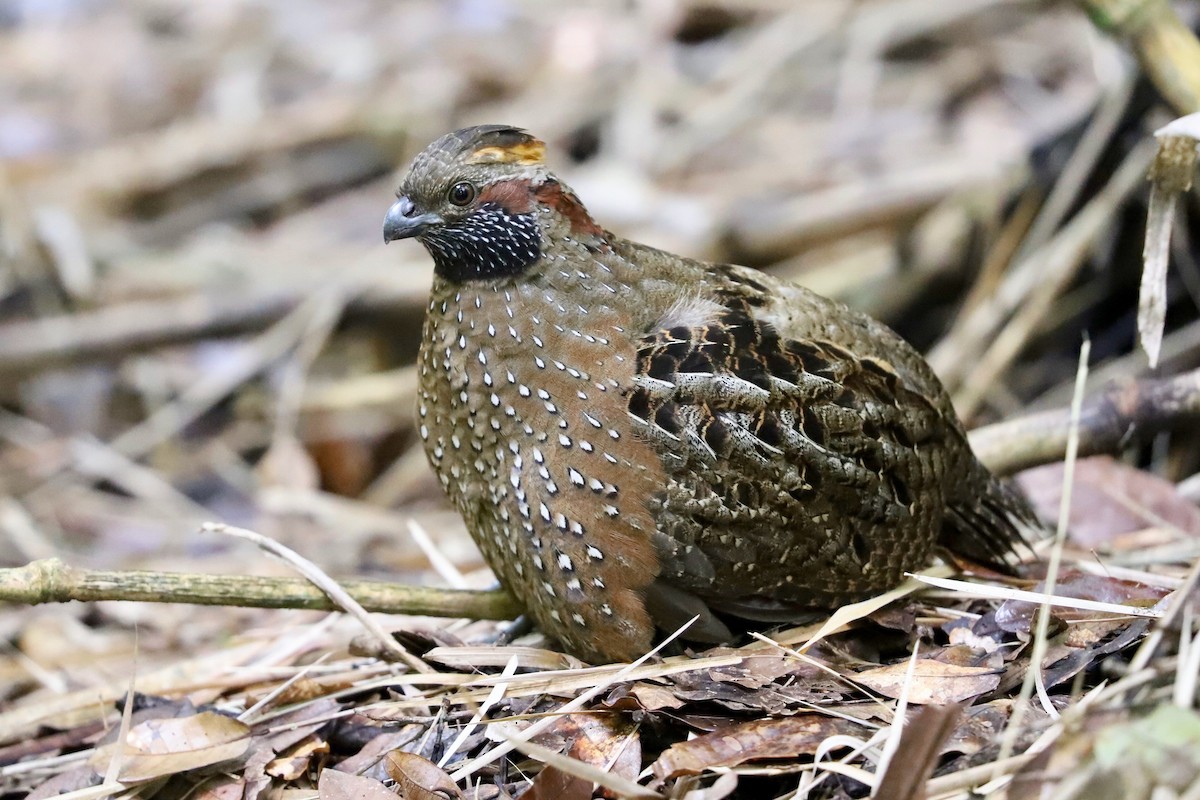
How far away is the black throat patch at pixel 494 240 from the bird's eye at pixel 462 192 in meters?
0.05

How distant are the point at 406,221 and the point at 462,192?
0.18 metres

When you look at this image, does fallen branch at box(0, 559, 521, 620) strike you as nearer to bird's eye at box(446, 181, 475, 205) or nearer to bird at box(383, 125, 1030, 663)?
bird at box(383, 125, 1030, 663)

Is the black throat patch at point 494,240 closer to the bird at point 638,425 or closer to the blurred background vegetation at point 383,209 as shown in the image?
the bird at point 638,425

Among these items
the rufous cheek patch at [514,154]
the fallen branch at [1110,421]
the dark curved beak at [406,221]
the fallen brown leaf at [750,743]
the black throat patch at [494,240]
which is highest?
the rufous cheek patch at [514,154]

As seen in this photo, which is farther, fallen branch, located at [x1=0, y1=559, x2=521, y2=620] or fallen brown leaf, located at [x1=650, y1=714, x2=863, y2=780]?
fallen branch, located at [x1=0, y1=559, x2=521, y2=620]

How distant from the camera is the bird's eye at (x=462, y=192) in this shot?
10.7 ft

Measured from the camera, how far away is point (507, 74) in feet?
30.6

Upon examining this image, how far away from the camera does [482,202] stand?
324 centimetres

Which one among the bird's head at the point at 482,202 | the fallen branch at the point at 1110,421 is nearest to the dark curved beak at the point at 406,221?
the bird's head at the point at 482,202

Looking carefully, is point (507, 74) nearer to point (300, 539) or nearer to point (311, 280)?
point (311, 280)

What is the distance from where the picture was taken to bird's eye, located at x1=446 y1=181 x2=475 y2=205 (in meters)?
3.25

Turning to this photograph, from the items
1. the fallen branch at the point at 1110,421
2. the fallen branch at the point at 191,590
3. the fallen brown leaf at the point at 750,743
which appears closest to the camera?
the fallen brown leaf at the point at 750,743

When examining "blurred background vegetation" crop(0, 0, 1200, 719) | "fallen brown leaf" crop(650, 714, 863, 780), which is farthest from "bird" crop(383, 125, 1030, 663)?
"blurred background vegetation" crop(0, 0, 1200, 719)

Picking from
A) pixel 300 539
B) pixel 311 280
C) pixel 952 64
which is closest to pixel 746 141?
pixel 952 64
